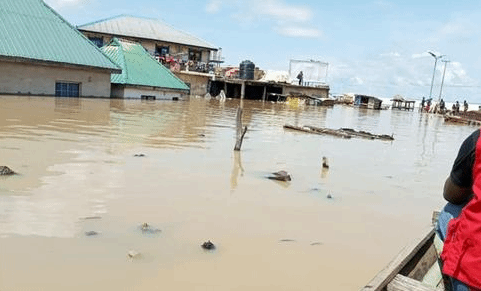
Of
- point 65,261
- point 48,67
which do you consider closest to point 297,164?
point 65,261

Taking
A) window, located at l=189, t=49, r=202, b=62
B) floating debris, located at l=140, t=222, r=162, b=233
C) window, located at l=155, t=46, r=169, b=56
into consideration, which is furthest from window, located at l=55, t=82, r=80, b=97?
window, located at l=189, t=49, r=202, b=62

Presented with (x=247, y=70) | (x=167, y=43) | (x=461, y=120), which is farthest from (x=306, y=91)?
(x=461, y=120)

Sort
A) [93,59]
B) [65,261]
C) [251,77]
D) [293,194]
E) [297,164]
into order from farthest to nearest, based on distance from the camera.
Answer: [251,77]
[93,59]
[297,164]
[293,194]
[65,261]

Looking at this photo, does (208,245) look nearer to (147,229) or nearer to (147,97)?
(147,229)

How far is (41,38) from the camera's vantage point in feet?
84.8

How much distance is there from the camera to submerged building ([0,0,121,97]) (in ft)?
78.8

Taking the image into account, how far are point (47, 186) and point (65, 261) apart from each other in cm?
291

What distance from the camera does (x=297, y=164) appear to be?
38.3 feet

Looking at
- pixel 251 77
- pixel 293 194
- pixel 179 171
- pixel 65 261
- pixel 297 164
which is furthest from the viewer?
pixel 251 77

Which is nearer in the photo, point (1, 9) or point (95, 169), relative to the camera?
point (95, 169)

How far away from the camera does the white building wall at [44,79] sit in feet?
78.5

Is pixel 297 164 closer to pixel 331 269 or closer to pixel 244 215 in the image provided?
pixel 244 215

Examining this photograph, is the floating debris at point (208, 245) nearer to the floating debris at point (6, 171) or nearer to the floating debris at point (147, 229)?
the floating debris at point (147, 229)

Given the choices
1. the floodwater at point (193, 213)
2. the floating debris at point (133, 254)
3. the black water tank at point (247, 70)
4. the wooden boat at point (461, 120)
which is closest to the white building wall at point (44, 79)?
the floodwater at point (193, 213)
